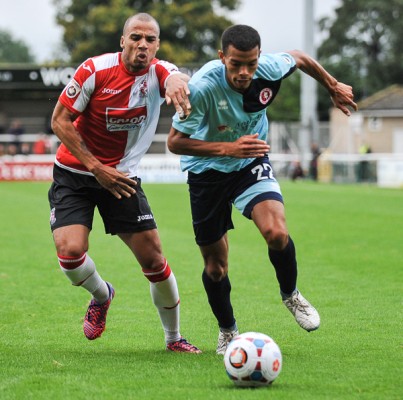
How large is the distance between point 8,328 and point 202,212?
2352mm

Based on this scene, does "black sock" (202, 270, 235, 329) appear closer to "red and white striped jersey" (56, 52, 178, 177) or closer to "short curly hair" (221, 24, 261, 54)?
"red and white striped jersey" (56, 52, 178, 177)

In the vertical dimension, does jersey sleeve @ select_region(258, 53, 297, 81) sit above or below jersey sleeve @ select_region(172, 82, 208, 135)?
above

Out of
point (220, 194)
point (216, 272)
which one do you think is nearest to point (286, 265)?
point (216, 272)

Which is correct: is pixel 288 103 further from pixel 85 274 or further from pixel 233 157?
pixel 233 157

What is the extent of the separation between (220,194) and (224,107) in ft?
2.36

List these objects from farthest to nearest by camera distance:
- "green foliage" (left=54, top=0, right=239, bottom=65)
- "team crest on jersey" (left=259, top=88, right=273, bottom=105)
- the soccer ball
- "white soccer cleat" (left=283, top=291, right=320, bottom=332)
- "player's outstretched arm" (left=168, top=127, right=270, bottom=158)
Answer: "green foliage" (left=54, top=0, right=239, bottom=65) < "white soccer cleat" (left=283, top=291, right=320, bottom=332) < "team crest on jersey" (left=259, top=88, right=273, bottom=105) < "player's outstretched arm" (left=168, top=127, right=270, bottom=158) < the soccer ball

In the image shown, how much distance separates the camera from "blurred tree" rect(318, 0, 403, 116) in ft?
258

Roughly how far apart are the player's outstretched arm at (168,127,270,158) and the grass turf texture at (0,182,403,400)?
145cm

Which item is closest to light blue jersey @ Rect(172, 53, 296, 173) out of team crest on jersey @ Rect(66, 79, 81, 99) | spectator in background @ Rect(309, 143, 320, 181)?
team crest on jersey @ Rect(66, 79, 81, 99)

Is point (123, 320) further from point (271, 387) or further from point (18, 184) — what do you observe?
point (18, 184)

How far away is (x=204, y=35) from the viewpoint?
6450 centimetres

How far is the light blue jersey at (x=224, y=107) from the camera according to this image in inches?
277

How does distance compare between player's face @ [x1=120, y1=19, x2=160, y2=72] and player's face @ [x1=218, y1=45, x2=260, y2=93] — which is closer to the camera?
player's face @ [x1=218, y1=45, x2=260, y2=93]

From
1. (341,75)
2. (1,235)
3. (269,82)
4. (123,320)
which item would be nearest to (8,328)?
(123,320)
